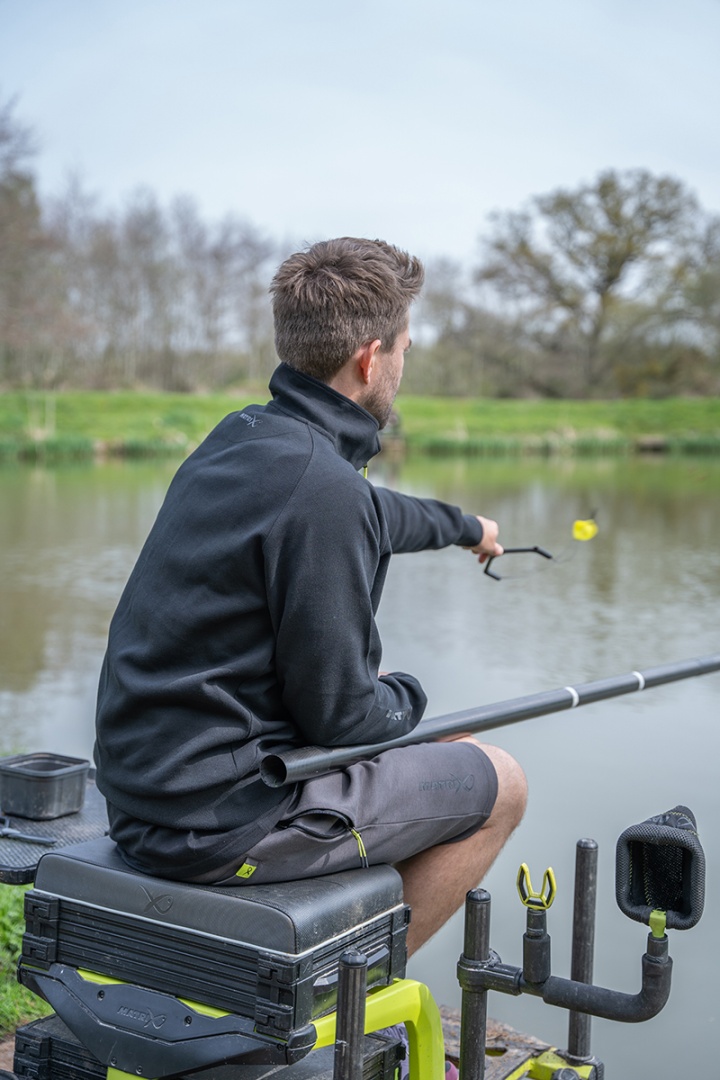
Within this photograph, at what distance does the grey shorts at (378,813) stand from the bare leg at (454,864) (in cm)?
3

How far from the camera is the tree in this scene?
1699 inches

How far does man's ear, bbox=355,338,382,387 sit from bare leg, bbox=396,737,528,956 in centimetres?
73

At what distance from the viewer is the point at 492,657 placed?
24.6 feet

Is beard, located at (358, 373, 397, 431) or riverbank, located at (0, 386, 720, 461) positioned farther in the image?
riverbank, located at (0, 386, 720, 461)

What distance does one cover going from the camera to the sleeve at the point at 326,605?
5.93 feet

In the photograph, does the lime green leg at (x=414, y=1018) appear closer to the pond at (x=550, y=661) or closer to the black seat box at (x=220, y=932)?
the black seat box at (x=220, y=932)

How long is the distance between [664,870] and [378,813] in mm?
467

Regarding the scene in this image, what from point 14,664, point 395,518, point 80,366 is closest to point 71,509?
point 14,664

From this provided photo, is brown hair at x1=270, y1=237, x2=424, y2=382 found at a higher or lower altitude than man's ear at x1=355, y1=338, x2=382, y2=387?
higher

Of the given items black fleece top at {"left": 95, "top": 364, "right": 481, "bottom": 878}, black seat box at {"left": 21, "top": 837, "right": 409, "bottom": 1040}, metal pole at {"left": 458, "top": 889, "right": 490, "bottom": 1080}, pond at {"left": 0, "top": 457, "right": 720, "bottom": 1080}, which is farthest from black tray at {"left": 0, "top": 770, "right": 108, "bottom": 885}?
pond at {"left": 0, "top": 457, "right": 720, "bottom": 1080}

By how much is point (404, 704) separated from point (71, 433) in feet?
83.2

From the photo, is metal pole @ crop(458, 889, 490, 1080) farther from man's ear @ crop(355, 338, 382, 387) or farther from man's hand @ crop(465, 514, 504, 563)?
man's hand @ crop(465, 514, 504, 563)

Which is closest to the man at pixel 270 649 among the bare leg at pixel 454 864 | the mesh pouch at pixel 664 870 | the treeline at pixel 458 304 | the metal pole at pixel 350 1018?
the bare leg at pixel 454 864

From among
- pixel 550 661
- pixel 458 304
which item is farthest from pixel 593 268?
pixel 550 661
